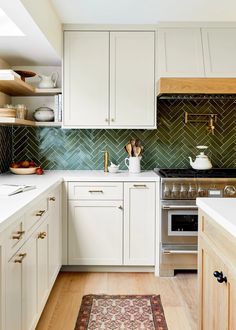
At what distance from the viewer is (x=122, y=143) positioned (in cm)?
386

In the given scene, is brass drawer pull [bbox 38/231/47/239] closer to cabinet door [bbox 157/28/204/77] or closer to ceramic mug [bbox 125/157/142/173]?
ceramic mug [bbox 125/157/142/173]

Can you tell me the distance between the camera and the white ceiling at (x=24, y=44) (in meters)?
2.30

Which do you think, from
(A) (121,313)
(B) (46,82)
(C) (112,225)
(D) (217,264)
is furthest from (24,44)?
(D) (217,264)

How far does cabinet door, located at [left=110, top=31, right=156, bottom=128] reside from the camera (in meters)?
3.50

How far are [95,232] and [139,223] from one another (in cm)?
39

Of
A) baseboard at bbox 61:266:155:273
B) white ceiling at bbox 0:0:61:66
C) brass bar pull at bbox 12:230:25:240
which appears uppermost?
white ceiling at bbox 0:0:61:66

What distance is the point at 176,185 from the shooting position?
3188mm

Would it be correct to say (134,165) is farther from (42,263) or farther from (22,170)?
(42,263)

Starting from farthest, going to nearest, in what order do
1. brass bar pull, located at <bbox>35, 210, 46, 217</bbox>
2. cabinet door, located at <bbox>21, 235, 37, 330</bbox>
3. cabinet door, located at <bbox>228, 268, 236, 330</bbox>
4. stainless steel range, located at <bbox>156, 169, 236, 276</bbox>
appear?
stainless steel range, located at <bbox>156, 169, 236, 276</bbox>, brass bar pull, located at <bbox>35, 210, 46, 217</bbox>, cabinet door, located at <bbox>21, 235, 37, 330</bbox>, cabinet door, located at <bbox>228, 268, 236, 330</bbox>

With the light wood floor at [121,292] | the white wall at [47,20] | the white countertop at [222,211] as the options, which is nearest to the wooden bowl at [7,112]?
the white wall at [47,20]

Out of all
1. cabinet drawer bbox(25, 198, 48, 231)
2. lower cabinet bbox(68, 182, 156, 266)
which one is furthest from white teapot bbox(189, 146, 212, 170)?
cabinet drawer bbox(25, 198, 48, 231)

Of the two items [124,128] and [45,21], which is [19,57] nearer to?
[45,21]

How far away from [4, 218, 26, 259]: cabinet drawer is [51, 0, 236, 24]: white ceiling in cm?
194

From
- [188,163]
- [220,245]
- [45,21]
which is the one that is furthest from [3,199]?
[188,163]
